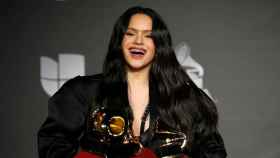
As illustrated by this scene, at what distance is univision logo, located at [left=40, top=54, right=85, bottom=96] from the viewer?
165 centimetres

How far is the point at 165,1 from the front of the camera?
1.69m

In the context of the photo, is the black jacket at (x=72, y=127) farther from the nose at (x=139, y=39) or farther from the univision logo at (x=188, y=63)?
the univision logo at (x=188, y=63)

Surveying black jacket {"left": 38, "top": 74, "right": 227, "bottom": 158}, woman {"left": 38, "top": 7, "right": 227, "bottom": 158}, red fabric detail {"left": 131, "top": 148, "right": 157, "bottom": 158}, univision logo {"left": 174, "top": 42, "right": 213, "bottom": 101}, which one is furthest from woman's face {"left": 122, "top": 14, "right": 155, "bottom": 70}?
univision logo {"left": 174, "top": 42, "right": 213, "bottom": 101}

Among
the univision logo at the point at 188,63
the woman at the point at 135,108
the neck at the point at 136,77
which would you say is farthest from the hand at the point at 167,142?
the univision logo at the point at 188,63

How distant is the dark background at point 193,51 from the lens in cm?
167

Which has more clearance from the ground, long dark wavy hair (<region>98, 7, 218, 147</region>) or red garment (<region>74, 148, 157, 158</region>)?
long dark wavy hair (<region>98, 7, 218, 147</region>)

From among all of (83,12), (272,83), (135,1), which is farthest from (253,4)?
(83,12)

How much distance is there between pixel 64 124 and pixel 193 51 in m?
0.72

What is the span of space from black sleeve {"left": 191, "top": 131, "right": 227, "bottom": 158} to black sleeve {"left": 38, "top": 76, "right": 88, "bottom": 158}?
37 cm

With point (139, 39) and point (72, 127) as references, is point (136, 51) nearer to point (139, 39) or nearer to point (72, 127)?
point (139, 39)

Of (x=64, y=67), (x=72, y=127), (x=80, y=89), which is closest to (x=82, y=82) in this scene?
(x=80, y=89)

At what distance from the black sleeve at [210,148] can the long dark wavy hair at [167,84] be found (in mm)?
22

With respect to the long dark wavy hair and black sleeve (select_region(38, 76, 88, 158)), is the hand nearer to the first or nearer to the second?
the long dark wavy hair

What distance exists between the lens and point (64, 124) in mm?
1186
